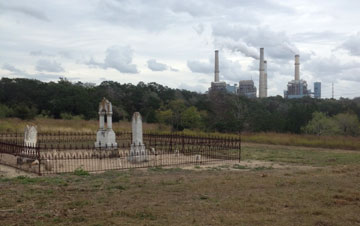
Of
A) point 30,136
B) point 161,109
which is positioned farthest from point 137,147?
point 161,109

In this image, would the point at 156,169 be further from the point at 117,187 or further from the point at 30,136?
the point at 30,136

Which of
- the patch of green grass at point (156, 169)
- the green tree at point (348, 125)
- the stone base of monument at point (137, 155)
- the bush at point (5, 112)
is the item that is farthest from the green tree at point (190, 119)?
the patch of green grass at point (156, 169)

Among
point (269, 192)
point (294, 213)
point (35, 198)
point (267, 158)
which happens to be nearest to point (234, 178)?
point (269, 192)

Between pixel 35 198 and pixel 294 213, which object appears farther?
pixel 35 198

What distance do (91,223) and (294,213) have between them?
3.86m

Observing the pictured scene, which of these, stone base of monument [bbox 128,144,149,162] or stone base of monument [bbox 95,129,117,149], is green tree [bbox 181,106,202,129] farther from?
stone base of monument [bbox 128,144,149,162]

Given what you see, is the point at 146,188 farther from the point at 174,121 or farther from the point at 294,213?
the point at 174,121

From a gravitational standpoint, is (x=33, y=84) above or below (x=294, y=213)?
above

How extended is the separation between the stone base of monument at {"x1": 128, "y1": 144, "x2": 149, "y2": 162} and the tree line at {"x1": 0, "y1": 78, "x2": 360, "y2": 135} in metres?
23.3

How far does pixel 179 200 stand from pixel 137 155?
9.25 m

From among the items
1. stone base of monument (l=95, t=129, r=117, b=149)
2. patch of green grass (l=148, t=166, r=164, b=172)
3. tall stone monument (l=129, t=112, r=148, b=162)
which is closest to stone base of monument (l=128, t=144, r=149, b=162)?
tall stone monument (l=129, t=112, r=148, b=162)

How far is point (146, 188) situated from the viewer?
10.1 metres

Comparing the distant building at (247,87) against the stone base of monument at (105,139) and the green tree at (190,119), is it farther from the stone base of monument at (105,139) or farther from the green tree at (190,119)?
the stone base of monument at (105,139)

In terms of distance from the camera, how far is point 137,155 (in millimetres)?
17625
